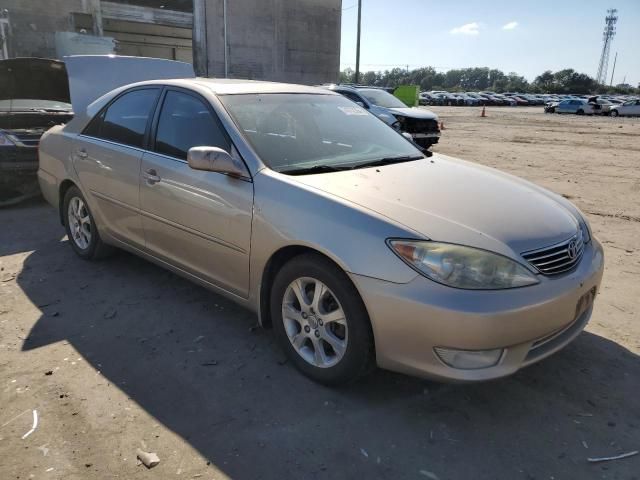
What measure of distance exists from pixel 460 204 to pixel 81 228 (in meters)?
3.53

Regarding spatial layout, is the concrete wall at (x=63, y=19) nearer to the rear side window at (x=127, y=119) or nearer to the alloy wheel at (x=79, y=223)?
the alloy wheel at (x=79, y=223)

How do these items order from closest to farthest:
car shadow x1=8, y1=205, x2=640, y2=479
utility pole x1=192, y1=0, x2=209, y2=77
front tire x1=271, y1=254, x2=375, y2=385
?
car shadow x1=8, y1=205, x2=640, y2=479 < front tire x1=271, y1=254, x2=375, y2=385 < utility pole x1=192, y1=0, x2=209, y2=77

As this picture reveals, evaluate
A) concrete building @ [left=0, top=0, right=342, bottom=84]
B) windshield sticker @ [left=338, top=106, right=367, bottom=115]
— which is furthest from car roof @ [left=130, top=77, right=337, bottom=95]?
concrete building @ [left=0, top=0, right=342, bottom=84]

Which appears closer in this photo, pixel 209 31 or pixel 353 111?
pixel 353 111

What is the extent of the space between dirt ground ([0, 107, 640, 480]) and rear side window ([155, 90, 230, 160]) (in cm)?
120

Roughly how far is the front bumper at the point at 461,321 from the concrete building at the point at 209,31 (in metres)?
23.0

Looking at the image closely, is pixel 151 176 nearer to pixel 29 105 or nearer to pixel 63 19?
pixel 29 105

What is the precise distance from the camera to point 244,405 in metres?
2.71

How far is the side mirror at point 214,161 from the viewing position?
2.99 metres

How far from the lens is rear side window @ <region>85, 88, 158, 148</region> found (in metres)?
3.92

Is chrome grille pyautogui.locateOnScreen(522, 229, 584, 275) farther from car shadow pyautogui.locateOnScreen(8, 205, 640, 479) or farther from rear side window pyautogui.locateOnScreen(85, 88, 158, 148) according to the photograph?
rear side window pyautogui.locateOnScreen(85, 88, 158, 148)

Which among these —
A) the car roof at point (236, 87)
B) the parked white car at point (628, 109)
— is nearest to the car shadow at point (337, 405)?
the car roof at point (236, 87)

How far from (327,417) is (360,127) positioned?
2.19 m

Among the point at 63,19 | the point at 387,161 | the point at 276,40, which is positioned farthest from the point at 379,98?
the point at 276,40
